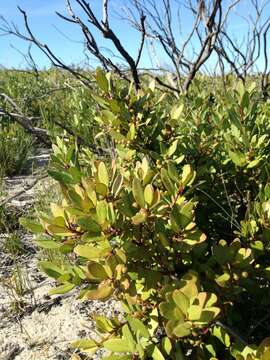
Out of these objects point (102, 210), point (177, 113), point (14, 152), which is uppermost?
point (177, 113)

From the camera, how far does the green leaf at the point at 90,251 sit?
103 centimetres

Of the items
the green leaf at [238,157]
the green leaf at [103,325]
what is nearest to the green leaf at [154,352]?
the green leaf at [103,325]

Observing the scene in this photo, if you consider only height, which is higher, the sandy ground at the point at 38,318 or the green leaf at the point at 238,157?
the green leaf at the point at 238,157

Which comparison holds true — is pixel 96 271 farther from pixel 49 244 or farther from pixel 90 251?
pixel 49 244

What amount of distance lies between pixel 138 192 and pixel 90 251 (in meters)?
0.16

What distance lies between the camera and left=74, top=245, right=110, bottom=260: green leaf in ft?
3.39

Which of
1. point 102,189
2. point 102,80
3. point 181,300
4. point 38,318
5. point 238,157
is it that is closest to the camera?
point 181,300

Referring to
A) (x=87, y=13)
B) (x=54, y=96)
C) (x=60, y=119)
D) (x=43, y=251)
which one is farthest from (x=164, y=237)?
(x=54, y=96)

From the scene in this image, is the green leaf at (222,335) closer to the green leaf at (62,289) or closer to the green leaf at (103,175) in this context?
the green leaf at (62,289)

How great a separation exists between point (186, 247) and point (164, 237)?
0.07 meters

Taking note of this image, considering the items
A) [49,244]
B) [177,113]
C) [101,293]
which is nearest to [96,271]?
[101,293]

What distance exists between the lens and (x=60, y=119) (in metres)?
4.69

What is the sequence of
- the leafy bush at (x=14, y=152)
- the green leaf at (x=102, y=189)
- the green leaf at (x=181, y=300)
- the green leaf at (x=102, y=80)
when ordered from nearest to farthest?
the green leaf at (x=181, y=300)
the green leaf at (x=102, y=189)
the green leaf at (x=102, y=80)
the leafy bush at (x=14, y=152)

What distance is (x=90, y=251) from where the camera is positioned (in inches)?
41.0
